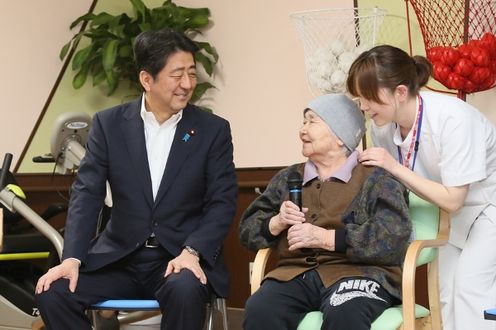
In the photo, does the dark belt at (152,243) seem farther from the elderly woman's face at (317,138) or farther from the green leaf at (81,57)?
the green leaf at (81,57)

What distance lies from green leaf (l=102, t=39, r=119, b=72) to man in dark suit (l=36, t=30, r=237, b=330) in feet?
4.78

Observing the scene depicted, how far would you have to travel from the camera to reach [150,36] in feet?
11.5

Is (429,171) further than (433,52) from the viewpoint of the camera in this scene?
No

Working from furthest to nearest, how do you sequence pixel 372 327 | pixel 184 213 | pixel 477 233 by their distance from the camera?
1. pixel 184 213
2. pixel 477 233
3. pixel 372 327

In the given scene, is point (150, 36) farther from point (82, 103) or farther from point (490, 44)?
point (82, 103)

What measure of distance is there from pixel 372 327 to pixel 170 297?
0.74m

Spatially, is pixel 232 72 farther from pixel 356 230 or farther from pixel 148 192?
pixel 356 230

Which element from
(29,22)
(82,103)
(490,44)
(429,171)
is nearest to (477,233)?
(429,171)

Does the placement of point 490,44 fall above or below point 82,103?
above

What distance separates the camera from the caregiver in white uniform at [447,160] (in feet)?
10.0

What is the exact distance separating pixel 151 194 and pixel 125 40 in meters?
1.88

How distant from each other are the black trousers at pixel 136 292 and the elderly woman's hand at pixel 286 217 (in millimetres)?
347

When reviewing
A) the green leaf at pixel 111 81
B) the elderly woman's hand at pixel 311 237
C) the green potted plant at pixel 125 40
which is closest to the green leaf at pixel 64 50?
the green potted plant at pixel 125 40

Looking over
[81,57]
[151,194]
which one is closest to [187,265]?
[151,194]
